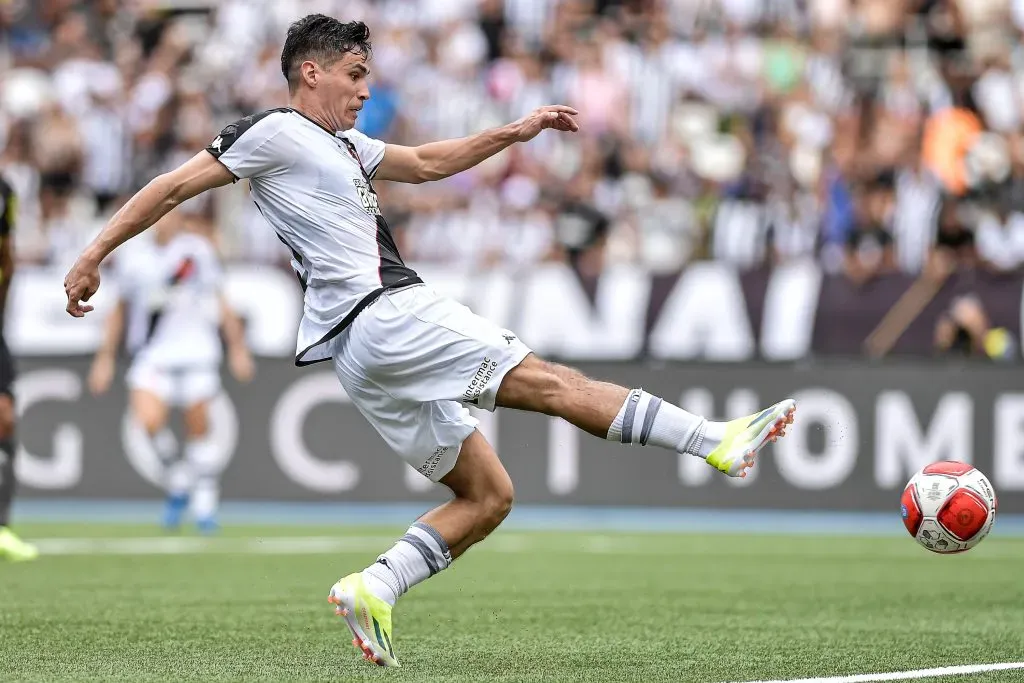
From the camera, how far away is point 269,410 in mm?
16391

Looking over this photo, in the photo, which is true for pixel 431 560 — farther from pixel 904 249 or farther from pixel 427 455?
pixel 904 249

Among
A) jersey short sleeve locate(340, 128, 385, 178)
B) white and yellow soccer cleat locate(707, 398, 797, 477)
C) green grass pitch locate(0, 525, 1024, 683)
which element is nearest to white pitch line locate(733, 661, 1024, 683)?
green grass pitch locate(0, 525, 1024, 683)

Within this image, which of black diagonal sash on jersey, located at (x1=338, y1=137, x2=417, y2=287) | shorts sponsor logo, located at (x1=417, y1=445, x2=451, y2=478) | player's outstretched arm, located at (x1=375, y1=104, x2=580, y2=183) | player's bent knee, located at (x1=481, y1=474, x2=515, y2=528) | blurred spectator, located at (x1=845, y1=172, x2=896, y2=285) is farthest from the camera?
blurred spectator, located at (x1=845, y1=172, x2=896, y2=285)

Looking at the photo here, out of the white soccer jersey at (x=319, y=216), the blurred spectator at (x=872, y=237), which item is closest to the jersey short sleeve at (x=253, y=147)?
the white soccer jersey at (x=319, y=216)

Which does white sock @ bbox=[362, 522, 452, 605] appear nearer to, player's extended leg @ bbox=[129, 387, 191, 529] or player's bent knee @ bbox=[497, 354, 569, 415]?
player's bent knee @ bbox=[497, 354, 569, 415]

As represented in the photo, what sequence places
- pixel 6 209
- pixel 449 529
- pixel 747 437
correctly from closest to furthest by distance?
pixel 747 437 → pixel 449 529 → pixel 6 209

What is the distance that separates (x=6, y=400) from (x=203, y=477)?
3481 millimetres

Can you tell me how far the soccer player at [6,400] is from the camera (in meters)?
10.8

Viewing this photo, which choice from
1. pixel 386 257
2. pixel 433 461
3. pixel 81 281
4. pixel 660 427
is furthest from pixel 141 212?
pixel 660 427

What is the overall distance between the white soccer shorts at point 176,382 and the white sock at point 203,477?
0.38 metres

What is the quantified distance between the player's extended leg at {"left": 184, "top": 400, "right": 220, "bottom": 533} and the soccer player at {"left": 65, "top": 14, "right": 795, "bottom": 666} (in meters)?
7.68

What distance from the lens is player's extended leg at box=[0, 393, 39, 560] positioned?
1123cm

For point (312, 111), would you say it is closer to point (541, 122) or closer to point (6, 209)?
point (541, 122)

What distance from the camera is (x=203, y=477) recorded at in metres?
14.5
